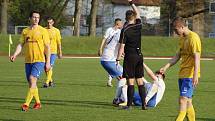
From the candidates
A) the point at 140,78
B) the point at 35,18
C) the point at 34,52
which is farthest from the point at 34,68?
the point at 140,78

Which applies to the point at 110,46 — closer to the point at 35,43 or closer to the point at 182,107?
the point at 35,43

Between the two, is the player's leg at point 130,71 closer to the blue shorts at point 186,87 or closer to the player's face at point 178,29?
the blue shorts at point 186,87

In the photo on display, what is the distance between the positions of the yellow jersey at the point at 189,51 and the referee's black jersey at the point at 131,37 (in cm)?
292

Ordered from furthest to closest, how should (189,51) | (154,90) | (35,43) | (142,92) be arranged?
(154,90) < (142,92) < (35,43) < (189,51)

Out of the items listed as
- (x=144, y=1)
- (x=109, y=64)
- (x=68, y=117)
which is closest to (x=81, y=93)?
(x=109, y=64)

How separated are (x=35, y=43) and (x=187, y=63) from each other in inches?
156

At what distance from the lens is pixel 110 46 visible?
15.8m

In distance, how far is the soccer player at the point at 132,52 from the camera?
41.9 feet

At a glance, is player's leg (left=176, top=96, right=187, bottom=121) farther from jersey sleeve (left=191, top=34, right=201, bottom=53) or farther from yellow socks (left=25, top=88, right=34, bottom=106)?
yellow socks (left=25, top=88, right=34, bottom=106)

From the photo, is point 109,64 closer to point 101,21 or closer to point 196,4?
point 196,4

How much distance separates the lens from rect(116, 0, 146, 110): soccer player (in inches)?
Answer: 503

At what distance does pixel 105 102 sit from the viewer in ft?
46.7

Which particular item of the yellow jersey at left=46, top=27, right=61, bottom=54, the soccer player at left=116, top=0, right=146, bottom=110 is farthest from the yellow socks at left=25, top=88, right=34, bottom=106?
the yellow jersey at left=46, top=27, right=61, bottom=54

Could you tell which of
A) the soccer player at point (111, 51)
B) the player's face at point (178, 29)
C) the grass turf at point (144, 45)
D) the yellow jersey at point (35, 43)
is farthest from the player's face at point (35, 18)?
the grass turf at point (144, 45)
